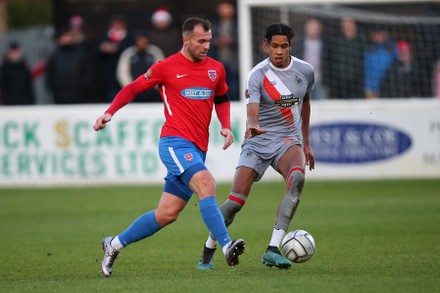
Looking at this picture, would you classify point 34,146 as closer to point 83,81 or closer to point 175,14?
point 83,81

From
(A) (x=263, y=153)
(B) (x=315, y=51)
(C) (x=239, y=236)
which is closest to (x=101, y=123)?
(A) (x=263, y=153)

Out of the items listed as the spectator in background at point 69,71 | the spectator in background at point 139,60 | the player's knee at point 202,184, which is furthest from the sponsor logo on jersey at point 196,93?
the spectator in background at point 69,71

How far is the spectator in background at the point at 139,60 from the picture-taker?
68.0 feet

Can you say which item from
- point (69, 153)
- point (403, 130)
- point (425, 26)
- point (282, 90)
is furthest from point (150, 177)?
point (282, 90)

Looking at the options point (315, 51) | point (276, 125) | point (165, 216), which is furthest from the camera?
point (315, 51)

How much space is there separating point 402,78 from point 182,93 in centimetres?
1284

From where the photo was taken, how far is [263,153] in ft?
32.7

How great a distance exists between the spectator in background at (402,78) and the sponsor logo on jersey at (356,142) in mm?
1762

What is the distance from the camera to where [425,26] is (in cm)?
2173

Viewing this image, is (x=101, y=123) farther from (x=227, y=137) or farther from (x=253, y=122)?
(x=253, y=122)

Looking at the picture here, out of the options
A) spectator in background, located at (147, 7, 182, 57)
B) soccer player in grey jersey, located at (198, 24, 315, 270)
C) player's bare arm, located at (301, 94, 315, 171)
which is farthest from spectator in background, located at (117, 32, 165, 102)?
soccer player in grey jersey, located at (198, 24, 315, 270)

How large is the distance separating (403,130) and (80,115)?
6.05m

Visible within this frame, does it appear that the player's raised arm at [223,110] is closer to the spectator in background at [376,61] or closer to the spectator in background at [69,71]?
the spectator in background at [376,61]

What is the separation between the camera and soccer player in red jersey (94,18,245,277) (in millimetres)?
9133
